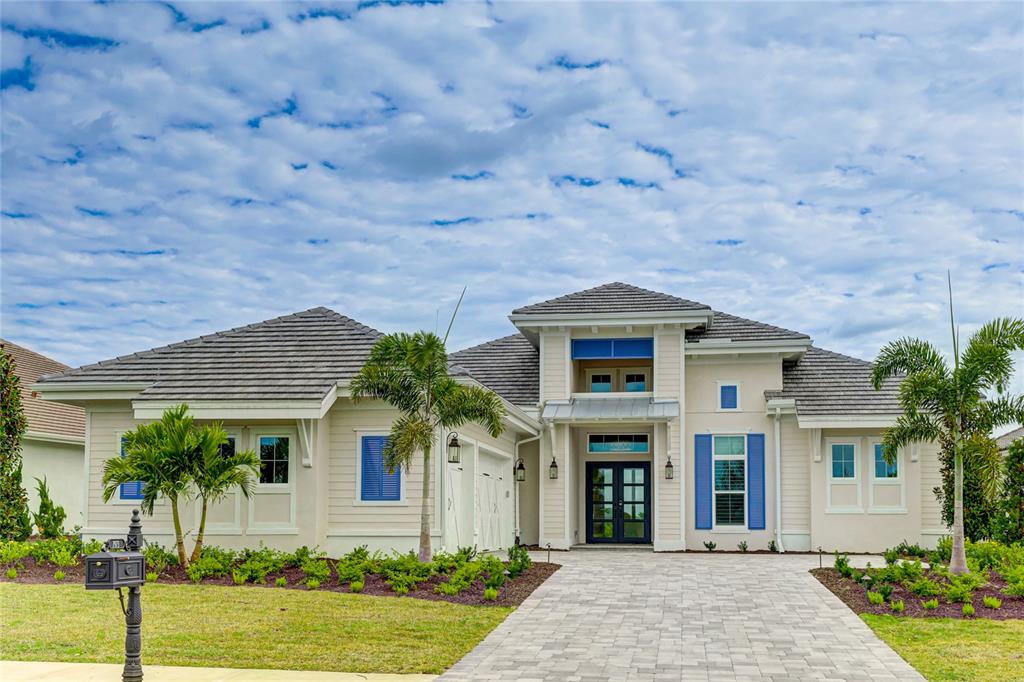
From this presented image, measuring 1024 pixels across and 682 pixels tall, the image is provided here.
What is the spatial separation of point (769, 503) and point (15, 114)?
59.8 ft

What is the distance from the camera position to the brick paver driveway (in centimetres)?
1026

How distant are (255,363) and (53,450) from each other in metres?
11.2

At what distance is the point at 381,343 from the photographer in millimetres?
17328

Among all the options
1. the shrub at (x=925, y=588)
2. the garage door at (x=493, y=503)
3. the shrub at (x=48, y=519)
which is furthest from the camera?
the shrub at (x=48, y=519)

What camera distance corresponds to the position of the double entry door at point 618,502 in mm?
26500

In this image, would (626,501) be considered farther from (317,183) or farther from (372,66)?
(372,66)

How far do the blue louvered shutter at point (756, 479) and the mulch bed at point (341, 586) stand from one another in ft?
31.4

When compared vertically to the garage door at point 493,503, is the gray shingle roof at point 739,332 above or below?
above

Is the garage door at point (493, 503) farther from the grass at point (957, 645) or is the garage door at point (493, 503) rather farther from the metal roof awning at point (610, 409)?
the grass at point (957, 645)

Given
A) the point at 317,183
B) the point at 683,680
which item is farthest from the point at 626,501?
the point at 683,680

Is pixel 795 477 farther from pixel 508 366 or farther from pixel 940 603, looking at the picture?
pixel 940 603

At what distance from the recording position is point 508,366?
91.9 feet

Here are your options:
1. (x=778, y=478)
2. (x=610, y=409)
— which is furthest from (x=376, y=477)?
(x=778, y=478)

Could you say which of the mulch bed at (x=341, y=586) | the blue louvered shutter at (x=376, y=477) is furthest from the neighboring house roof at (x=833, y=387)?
the blue louvered shutter at (x=376, y=477)
